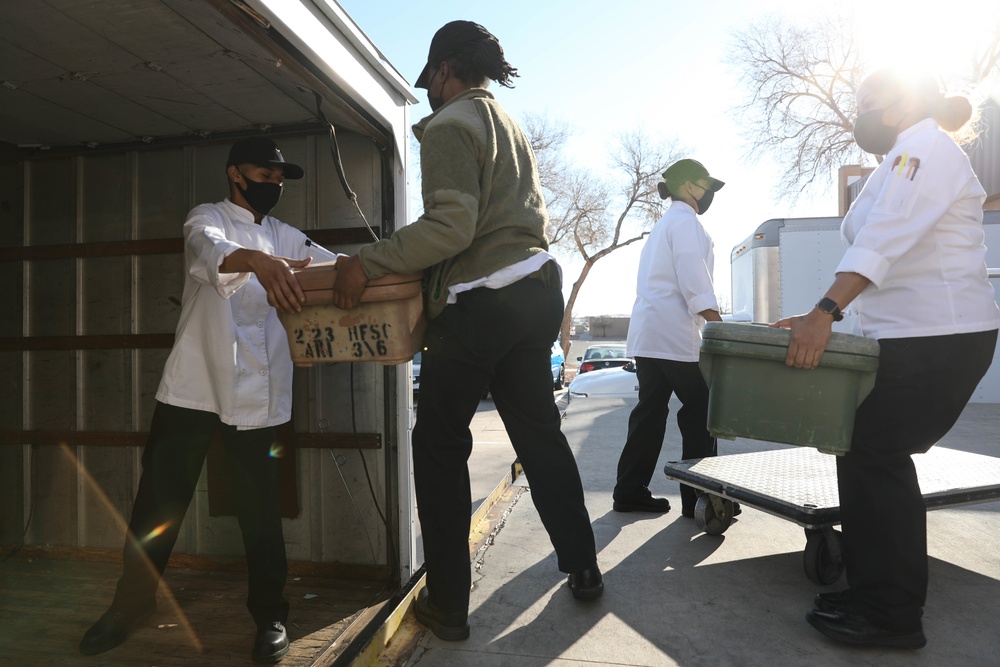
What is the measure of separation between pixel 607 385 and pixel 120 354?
22.6 ft

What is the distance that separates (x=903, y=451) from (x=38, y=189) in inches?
171

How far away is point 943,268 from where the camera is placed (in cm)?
237

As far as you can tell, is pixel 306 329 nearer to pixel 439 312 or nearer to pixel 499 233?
pixel 439 312

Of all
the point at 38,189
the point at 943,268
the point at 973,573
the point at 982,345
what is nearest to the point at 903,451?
the point at 982,345

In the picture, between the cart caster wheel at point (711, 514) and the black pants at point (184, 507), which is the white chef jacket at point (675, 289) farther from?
the black pants at point (184, 507)

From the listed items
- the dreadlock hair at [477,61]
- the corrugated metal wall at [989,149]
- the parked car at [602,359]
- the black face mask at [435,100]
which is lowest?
the parked car at [602,359]

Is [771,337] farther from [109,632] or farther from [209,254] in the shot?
[109,632]

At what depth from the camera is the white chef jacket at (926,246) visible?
2318mm

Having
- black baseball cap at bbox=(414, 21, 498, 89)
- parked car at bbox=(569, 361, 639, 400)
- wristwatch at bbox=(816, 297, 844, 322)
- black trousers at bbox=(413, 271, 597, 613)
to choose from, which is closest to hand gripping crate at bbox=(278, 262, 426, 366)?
black trousers at bbox=(413, 271, 597, 613)

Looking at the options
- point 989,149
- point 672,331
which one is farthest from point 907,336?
point 989,149

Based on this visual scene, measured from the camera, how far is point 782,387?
7.96 ft

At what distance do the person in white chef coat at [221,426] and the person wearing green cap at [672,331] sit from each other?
7.30ft

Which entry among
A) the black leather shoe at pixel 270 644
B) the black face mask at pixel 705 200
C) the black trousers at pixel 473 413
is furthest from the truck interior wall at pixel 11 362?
the black face mask at pixel 705 200

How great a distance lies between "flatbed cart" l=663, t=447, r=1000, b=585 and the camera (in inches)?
119
